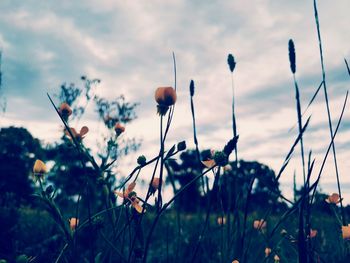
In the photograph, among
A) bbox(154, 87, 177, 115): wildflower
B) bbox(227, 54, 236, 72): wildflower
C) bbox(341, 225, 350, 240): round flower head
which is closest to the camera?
bbox(154, 87, 177, 115): wildflower

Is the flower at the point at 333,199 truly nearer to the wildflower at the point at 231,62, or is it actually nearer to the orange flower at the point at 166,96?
the wildflower at the point at 231,62

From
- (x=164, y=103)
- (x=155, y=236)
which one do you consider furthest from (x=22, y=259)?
(x=155, y=236)

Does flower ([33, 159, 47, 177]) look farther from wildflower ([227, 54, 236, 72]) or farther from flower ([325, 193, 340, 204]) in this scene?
flower ([325, 193, 340, 204])

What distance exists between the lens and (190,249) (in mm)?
1627

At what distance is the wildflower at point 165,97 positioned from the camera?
0.80 metres

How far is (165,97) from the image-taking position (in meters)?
0.81

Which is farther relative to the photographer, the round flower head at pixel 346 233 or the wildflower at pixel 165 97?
the round flower head at pixel 346 233

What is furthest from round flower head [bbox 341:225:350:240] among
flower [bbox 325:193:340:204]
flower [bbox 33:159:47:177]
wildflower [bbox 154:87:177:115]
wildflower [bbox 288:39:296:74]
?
flower [bbox 33:159:47:177]

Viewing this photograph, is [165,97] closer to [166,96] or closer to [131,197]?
[166,96]

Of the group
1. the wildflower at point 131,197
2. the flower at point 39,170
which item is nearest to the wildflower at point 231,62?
the wildflower at point 131,197

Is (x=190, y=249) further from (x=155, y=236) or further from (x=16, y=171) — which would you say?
(x=16, y=171)

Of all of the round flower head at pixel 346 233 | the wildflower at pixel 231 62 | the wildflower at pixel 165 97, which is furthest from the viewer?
the wildflower at pixel 231 62

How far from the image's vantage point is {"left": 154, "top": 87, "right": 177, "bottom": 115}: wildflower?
2.64ft

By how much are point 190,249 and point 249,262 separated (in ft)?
1.08
